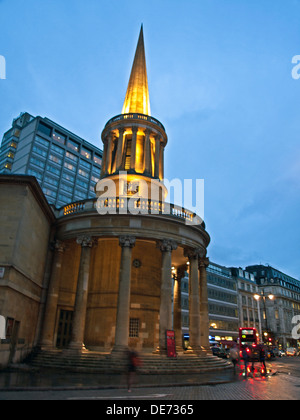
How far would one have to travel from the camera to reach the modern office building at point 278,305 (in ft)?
314

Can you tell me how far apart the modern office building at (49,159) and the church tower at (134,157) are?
56.5 metres

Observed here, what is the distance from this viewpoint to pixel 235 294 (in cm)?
7581

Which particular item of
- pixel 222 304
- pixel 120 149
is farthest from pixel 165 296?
pixel 222 304

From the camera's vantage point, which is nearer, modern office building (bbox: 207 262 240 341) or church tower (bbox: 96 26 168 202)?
church tower (bbox: 96 26 168 202)

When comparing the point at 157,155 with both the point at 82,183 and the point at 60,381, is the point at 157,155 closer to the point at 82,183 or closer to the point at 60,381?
the point at 60,381

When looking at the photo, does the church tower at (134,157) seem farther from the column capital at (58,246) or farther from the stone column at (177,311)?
the stone column at (177,311)

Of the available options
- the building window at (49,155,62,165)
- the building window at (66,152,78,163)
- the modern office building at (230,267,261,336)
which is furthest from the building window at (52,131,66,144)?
the modern office building at (230,267,261,336)

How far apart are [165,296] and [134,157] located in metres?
15.2

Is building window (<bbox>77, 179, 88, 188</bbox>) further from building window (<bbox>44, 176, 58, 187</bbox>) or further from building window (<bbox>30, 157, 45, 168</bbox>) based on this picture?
building window (<bbox>30, 157, 45, 168</bbox>)

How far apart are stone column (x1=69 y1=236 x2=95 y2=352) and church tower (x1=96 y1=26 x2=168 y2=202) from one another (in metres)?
7.92

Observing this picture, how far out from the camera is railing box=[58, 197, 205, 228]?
24219mm

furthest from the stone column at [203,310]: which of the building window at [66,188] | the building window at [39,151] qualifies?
the building window at [39,151]
